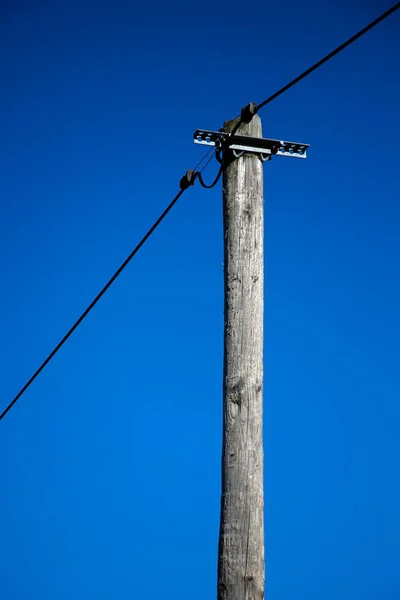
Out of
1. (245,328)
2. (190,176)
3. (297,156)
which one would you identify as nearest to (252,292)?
(245,328)

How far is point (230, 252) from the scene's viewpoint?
250 inches

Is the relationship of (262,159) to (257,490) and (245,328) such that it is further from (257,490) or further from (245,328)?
(257,490)

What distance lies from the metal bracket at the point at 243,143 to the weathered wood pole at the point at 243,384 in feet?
0.22

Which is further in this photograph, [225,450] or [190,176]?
[190,176]

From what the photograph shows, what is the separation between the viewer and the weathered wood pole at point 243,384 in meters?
5.82

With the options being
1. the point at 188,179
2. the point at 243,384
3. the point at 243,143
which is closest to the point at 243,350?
the point at 243,384

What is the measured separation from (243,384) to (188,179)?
234 centimetres

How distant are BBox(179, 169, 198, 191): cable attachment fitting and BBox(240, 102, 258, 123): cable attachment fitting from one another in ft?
3.60

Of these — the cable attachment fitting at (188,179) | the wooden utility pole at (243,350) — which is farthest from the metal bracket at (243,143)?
the cable attachment fitting at (188,179)

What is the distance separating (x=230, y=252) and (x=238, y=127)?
96 centimetres

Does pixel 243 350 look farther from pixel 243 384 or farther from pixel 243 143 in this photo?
pixel 243 143

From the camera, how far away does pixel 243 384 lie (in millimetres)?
Result: 6051

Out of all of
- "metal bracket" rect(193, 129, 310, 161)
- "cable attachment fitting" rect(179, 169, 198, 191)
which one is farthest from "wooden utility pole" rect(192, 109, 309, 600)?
"cable attachment fitting" rect(179, 169, 198, 191)

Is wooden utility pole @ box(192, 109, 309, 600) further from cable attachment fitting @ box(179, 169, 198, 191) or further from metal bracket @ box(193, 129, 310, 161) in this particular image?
cable attachment fitting @ box(179, 169, 198, 191)
